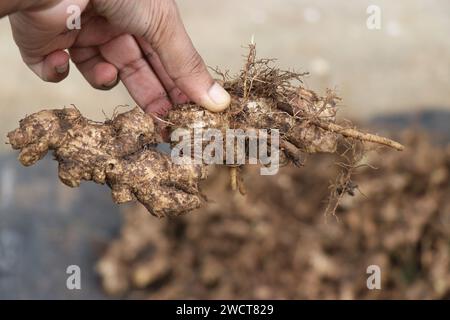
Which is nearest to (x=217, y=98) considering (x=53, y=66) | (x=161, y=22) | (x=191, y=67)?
(x=191, y=67)

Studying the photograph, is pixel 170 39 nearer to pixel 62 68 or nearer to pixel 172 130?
pixel 172 130

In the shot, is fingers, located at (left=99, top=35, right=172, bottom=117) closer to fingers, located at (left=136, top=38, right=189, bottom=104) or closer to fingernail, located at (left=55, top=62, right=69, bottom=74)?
fingers, located at (left=136, top=38, right=189, bottom=104)

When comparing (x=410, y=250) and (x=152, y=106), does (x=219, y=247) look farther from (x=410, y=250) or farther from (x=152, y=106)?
(x=152, y=106)

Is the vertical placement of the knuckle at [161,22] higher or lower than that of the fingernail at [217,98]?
higher

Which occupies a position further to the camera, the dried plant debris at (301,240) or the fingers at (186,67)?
the dried plant debris at (301,240)

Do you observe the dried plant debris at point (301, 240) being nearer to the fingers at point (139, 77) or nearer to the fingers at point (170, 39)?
the fingers at point (139, 77)

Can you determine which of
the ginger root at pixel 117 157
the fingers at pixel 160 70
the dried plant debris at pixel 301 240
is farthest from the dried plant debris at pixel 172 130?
the dried plant debris at pixel 301 240

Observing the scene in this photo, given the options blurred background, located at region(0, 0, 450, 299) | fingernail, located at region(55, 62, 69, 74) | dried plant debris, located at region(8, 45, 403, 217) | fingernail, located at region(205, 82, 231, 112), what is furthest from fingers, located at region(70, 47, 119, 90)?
blurred background, located at region(0, 0, 450, 299)
